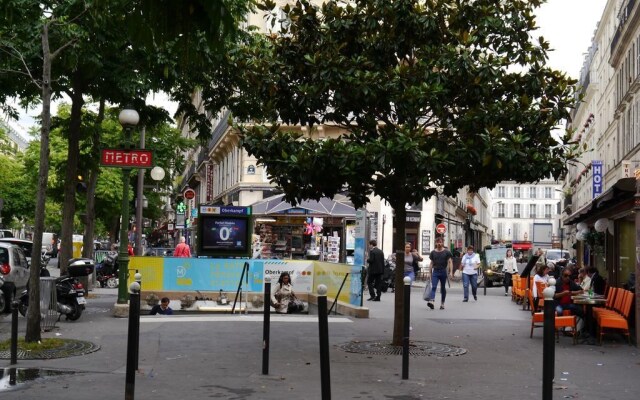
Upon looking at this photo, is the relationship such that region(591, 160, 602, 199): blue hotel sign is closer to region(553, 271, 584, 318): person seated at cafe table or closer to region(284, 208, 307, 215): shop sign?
region(284, 208, 307, 215): shop sign

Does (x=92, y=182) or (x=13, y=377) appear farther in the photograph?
(x=92, y=182)

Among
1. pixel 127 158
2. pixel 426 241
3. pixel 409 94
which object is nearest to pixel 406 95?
pixel 409 94

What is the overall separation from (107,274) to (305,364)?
2029 cm

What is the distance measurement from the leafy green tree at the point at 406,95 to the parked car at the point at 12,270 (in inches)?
328

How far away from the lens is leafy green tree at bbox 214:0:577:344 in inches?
461

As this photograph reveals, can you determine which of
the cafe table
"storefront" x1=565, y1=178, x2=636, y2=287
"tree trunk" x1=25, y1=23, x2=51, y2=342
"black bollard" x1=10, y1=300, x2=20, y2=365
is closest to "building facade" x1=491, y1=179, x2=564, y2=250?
"storefront" x1=565, y1=178, x2=636, y2=287

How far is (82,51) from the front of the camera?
1684 centimetres

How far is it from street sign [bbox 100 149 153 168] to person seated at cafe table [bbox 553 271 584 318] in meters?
7.94

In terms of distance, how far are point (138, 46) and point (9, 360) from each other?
6.52m

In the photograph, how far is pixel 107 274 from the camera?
30078 millimetres

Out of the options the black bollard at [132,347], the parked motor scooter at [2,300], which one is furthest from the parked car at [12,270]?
the black bollard at [132,347]

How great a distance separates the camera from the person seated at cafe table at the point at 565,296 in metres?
14.6

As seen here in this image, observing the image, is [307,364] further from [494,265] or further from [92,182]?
[494,265]

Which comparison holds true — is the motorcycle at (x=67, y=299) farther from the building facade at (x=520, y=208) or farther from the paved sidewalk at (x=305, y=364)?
the building facade at (x=520, y=208)
